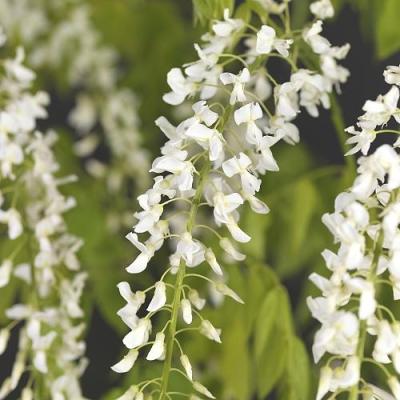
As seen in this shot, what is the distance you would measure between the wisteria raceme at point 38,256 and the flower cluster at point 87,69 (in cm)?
39

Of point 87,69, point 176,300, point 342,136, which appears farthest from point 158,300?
point 87,69

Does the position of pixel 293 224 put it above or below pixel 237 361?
above

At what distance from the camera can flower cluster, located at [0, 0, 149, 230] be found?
5.14 feet

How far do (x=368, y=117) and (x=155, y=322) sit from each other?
3.05 feet

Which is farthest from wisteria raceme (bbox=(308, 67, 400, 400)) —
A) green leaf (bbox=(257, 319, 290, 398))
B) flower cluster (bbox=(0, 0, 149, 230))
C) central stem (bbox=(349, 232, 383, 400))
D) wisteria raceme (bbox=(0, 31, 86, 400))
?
flower cluster (bbox=(0, 0, 149, 230))

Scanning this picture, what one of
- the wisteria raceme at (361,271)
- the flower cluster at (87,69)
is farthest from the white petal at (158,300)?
the flower cluster at (87,69)

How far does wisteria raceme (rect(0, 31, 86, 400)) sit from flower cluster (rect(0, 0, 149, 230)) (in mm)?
392

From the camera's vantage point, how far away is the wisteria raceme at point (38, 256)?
3.40ft

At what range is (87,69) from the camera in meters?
1.62

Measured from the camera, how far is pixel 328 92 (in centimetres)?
99

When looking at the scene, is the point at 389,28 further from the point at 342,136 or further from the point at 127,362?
the point at 127,362

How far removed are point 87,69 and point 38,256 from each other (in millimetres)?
636

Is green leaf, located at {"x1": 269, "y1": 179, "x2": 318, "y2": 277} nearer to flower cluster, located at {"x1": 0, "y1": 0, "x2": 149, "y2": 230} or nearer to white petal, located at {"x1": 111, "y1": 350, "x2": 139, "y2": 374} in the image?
flower cluster, located at {"x1": 0, "y1": 0, "x2": 149, "y2": 230}

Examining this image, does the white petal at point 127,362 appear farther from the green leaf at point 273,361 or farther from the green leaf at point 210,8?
the green leaf at point 210,8
